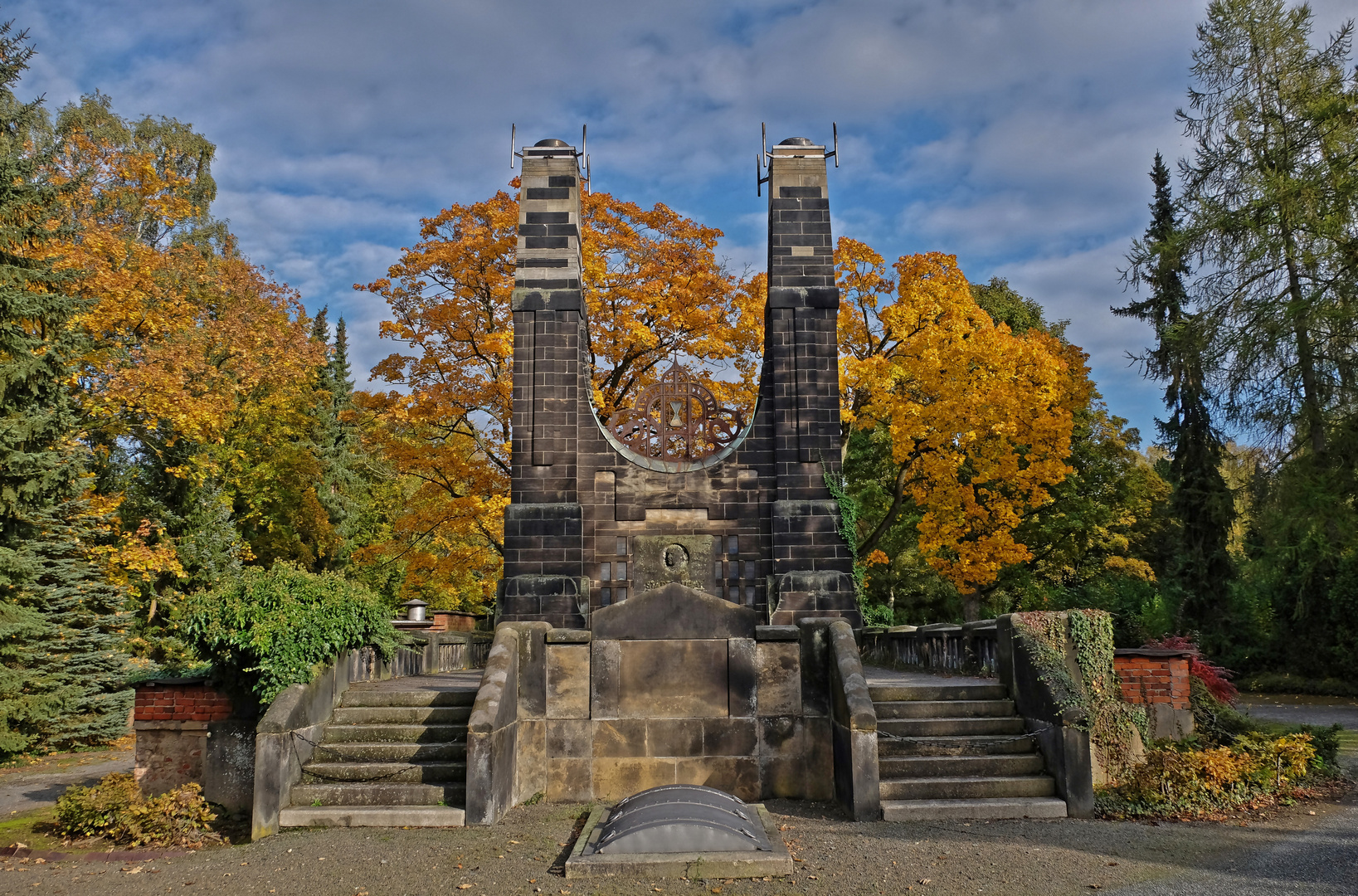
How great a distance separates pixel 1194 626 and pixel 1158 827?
58.2 ft

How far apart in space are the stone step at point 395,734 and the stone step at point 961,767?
407 centimetres

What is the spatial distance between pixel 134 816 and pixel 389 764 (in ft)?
6.73

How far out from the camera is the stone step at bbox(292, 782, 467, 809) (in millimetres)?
8383

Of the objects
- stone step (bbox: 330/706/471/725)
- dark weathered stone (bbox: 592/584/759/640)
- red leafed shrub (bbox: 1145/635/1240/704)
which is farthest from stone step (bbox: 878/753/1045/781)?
stone step (bbox: 330/706/471/725)

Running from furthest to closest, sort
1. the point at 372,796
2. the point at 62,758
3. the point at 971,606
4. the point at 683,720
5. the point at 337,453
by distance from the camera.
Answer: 1. the point at 337,453
2. the point at 971,606
3. the point at 62,758
4. the point at 683,720
5. the point at 372,796

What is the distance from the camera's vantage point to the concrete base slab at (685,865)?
258 inches

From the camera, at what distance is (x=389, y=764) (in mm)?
8719

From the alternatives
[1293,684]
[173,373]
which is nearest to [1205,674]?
[1293,684]

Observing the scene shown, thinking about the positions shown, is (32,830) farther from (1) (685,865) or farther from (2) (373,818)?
(1) (685,865)

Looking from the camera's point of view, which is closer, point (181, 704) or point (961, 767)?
point (961, 767)

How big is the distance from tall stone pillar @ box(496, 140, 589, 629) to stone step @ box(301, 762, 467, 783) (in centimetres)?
504

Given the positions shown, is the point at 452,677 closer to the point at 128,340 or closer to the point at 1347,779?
the point at 1347,779

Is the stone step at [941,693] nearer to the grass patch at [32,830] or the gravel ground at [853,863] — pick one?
the gravel ground at [853,863]

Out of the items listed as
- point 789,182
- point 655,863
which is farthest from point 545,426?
point 655,863
